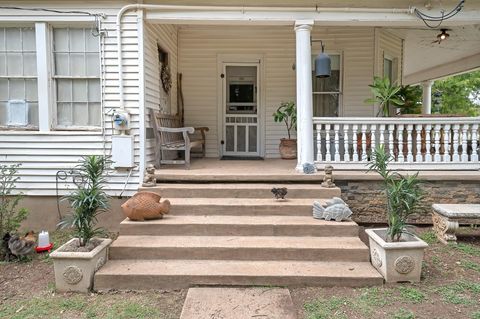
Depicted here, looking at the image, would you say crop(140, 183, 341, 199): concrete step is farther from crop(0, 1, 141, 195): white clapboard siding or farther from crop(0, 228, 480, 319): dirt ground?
crop(0, 228, 480, 319): dirt ground

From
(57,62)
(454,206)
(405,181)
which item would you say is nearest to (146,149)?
(57,62)

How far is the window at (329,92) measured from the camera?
7.20m

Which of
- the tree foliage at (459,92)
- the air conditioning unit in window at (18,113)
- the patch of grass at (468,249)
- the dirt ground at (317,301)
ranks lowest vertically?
the dirt ground at (317,301)

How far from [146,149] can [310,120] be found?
7.75 feet

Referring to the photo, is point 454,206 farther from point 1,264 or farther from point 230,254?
point 1,264

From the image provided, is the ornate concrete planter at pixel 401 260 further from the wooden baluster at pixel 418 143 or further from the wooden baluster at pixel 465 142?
the wooden baluster at pixel 465 142

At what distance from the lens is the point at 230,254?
144 inches

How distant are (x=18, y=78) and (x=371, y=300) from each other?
5.19m

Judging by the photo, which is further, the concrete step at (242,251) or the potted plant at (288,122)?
the potted plant at (288,122)

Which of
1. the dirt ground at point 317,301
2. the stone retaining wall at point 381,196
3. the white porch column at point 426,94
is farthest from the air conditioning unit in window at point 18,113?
the white porch column at point 426,94

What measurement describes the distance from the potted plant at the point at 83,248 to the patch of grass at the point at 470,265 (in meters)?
3.62

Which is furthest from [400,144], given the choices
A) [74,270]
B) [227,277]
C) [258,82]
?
[74,270]

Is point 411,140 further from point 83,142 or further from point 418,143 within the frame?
point 83,142

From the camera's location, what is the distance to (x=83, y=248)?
3.39 m
